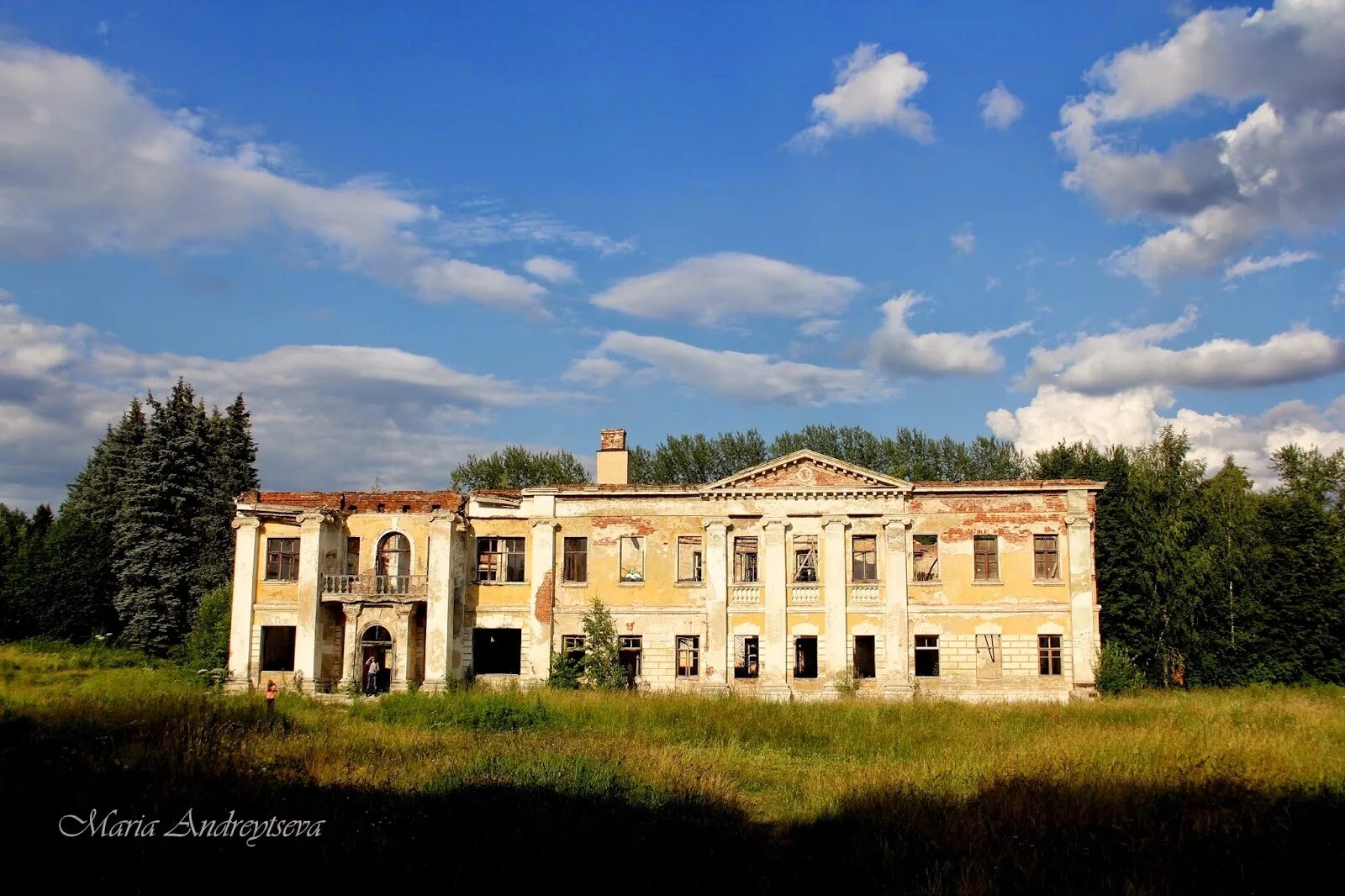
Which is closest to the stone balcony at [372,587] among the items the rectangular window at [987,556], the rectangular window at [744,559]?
the rectangular window at [744,559]

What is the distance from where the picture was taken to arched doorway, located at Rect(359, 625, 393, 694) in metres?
29.4

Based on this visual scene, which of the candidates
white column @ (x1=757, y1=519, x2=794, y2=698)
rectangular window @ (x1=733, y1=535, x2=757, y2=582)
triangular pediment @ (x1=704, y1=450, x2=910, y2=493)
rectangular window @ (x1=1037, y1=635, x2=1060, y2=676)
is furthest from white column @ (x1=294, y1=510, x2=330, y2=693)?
rectangular window @ (x1=1037, y1=635, x2=1060, y2=676)

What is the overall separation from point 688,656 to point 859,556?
614 cm

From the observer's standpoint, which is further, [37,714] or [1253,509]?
[1253,509]

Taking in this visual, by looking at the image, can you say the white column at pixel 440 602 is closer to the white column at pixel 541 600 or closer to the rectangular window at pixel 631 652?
the white column at pixel 541 600

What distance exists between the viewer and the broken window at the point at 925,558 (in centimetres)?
2944

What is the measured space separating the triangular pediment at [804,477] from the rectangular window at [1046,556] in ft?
14.2

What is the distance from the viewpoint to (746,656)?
29.7 meters

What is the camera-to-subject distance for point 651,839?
36.2 feet

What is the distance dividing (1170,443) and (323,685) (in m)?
35.0

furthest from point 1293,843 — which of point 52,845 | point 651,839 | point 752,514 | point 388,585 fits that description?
point 388,585

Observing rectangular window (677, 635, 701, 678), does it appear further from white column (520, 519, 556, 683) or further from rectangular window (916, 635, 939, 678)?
rectangular window (916, 635, 939, 678)

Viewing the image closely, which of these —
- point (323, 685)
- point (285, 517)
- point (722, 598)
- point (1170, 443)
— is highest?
point (1170, 443)

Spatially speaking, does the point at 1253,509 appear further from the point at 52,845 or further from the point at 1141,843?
the point at 52,845
